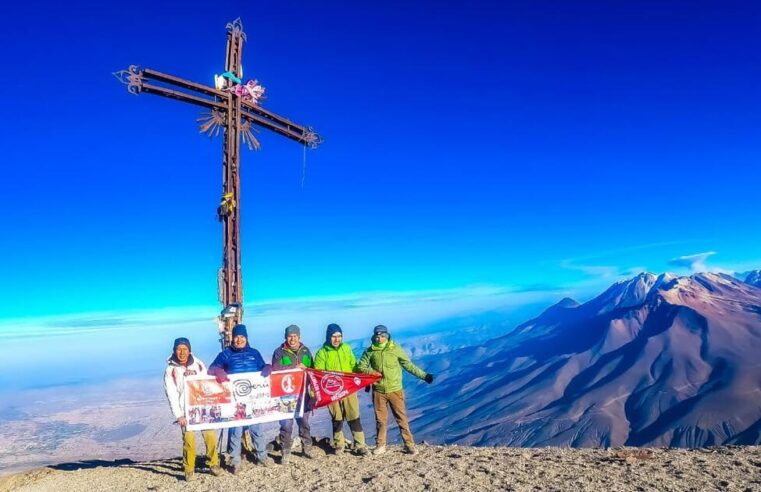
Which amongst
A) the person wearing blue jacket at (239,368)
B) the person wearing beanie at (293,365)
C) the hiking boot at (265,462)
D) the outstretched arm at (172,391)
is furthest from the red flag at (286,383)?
the outstretched arm at (172,391)

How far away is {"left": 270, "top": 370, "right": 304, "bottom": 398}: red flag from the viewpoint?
11.3 m

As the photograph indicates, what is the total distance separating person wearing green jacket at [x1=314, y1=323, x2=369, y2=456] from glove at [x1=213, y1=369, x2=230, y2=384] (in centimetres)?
215

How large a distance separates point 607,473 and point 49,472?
44.6ft

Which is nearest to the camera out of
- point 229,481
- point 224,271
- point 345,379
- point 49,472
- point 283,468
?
point 229,481

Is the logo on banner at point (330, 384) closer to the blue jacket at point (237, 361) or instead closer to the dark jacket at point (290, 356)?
the dark jacket at point (290, 356)

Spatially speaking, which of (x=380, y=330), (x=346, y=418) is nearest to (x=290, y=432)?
(x=346, y=418)

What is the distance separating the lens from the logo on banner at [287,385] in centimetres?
1136

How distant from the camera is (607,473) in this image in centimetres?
843

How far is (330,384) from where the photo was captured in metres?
11.4

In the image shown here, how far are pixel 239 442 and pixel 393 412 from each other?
3.57 meters

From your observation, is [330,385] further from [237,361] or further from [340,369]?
[237,361]

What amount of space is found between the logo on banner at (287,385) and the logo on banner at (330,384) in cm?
72

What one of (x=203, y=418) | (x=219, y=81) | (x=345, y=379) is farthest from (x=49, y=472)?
(x=219, y=81)

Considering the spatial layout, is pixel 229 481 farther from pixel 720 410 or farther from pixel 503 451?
pixel 720 410
